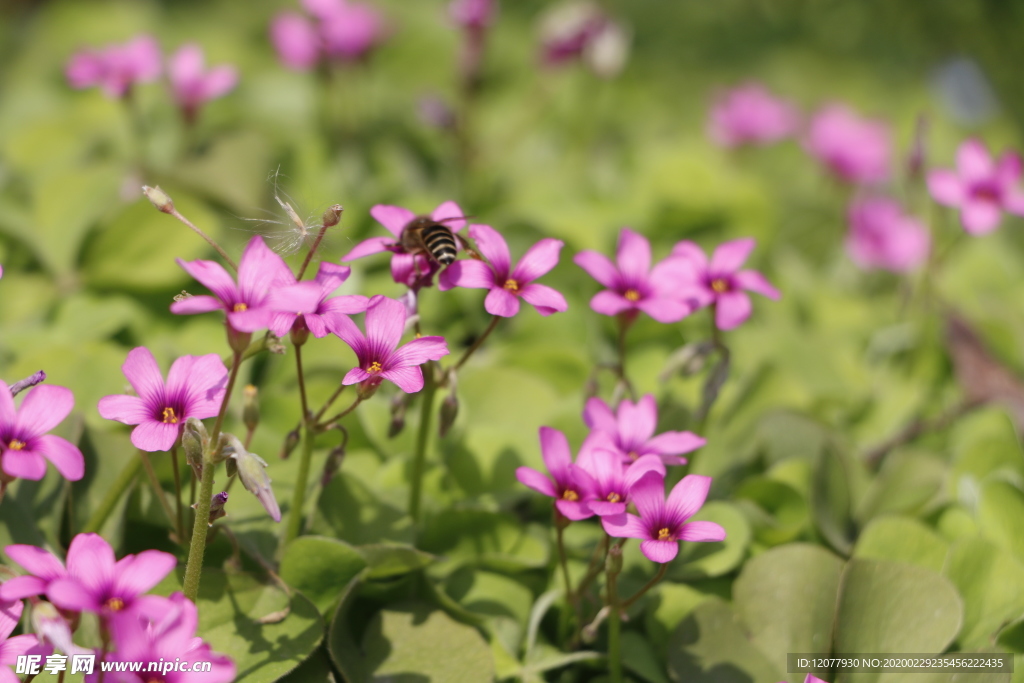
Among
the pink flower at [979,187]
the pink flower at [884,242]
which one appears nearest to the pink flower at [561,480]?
the pink flower at [979,187]

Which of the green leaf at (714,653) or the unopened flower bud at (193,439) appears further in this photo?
the green leaf at (714,653)

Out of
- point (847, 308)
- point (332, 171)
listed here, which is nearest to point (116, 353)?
point (332, 171)

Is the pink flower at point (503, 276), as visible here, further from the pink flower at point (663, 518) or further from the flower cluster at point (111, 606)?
the flower cluster at point (111, 606)

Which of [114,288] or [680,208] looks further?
[680,208]

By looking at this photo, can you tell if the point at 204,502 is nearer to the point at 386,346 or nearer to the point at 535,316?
the point at 386,346

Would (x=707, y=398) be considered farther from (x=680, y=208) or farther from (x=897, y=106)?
(x=897, y=106)

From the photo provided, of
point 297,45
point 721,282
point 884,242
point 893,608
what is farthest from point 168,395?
point 884,242
